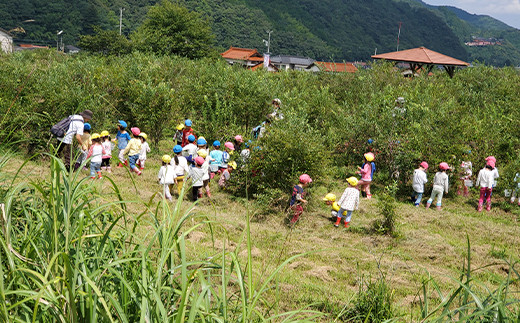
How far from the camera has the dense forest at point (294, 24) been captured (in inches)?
2497

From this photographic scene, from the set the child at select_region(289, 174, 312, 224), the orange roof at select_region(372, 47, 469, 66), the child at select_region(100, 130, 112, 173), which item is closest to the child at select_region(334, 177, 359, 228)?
the child at select_region(289, 174, 312, 224)

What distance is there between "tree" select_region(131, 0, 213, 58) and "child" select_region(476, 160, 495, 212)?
105 feet

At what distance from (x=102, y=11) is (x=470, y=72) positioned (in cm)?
6603

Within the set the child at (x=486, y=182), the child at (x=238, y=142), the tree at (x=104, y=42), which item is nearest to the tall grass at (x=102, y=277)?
the child at (x=238, y=142)

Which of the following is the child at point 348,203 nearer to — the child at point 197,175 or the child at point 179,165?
the child at point 197,175

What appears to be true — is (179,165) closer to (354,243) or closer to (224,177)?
(224,177)

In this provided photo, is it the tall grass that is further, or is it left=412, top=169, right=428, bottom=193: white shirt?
left=412, top=169, right=428, bottom=193: white shirt

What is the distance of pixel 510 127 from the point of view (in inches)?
506

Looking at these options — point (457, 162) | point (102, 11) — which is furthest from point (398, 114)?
point (102, 11)

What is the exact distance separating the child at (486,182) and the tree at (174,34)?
1256 inches

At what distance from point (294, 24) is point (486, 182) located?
11302cm

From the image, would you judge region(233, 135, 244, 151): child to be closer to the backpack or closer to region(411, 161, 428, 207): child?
the backpack

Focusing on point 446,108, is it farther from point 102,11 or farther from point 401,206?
point 102,11

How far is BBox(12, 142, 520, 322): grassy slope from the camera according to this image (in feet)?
16.6
